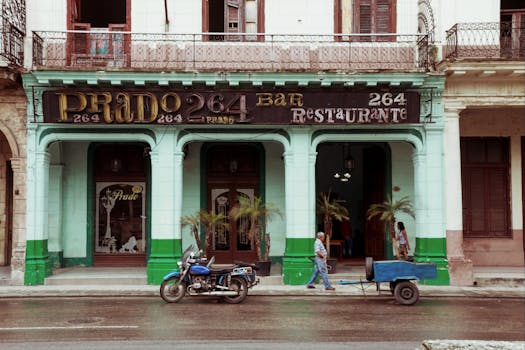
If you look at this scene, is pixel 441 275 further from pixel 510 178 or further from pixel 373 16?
pixel 373 16

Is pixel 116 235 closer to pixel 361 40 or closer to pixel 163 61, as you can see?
pixel 163 61

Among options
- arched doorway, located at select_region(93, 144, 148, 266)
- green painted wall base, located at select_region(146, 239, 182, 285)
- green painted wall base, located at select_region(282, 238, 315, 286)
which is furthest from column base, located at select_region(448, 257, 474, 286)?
arched doorway, located at select_region(93, 144, 148, 266)

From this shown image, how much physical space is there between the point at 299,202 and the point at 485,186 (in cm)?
616

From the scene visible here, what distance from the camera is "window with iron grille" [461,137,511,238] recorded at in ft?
59.1

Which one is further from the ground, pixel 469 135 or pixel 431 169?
pixel 469 135

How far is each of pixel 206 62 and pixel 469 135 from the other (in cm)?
820

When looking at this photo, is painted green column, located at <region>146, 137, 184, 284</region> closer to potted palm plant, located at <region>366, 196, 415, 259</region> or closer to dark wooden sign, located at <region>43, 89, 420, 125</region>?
dark wooden sign, located at <region>43, 89, 420, 125</region>

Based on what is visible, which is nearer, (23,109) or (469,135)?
(23,109)

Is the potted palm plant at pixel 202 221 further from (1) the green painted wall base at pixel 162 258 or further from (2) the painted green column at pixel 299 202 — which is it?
(2) the painted green column at pixel 299 202

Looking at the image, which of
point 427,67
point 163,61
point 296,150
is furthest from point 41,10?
point 427,67

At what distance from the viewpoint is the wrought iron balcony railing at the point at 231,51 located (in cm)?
1573

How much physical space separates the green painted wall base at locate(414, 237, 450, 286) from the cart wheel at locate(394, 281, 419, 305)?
2.97 meters

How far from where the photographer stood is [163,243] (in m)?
15.7

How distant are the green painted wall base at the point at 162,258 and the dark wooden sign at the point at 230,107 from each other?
3.16 meters
